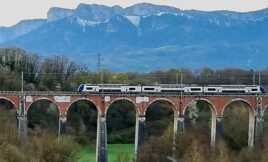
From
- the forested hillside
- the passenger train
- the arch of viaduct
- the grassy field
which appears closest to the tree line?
the forested hillside

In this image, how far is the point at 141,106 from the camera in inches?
2126

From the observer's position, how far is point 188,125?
66000mm

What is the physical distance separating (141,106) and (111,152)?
8.18 metres

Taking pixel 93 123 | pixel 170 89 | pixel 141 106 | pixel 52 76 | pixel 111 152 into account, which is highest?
pixel 52 76

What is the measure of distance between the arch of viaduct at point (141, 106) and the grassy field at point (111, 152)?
256cm

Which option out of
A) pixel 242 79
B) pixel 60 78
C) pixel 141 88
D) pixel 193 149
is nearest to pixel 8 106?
pixel 60 78

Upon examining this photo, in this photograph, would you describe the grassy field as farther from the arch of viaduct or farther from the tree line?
the tree line

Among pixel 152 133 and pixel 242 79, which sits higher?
pixel 242 79

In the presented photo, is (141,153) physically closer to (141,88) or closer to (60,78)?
(141,88)

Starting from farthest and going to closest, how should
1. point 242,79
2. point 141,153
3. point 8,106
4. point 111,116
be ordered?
point 242,79
point 111,116
point 8,106
point 141,153

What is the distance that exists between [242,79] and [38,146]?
2073 inches

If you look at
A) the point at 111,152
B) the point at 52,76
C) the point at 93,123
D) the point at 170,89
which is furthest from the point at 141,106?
the point at 52,76

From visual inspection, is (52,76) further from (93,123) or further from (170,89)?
(170,89)

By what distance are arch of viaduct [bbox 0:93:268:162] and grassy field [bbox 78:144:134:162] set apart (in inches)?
101
